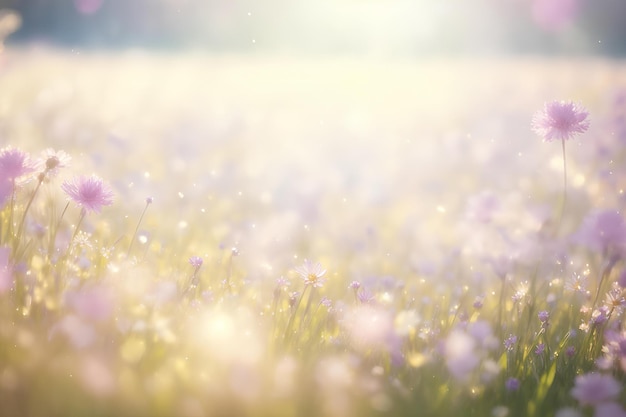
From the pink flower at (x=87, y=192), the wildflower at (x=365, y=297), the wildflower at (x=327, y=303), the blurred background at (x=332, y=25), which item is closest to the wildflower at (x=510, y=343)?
the wildflower at (x=365, y=297)

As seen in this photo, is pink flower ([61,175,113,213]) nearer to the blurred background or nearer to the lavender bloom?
the lavender bloom

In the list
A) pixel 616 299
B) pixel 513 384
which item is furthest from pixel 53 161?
pixel 616 299

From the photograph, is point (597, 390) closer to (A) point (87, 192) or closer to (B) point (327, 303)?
(B) point (327, 303)

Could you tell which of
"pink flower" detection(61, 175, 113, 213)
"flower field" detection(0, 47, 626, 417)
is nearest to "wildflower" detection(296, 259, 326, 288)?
"flower field" detection(0, 47, 626, 417)

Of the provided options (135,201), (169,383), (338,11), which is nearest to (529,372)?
(169,383)

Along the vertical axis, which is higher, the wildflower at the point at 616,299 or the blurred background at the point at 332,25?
the blurred background at the point at 332,25

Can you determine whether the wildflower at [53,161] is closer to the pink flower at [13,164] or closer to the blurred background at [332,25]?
the pink flower at [13,164]
